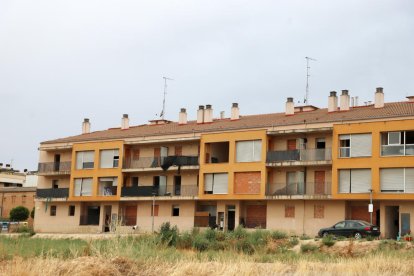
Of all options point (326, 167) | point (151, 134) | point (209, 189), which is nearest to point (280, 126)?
point (326, 167)

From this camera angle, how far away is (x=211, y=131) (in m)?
61.6

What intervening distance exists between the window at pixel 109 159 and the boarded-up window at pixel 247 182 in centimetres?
1465

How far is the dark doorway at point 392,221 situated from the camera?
2028 inches

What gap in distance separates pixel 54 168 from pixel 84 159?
513 centimetres

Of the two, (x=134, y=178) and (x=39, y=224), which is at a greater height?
(x=134, y=178)

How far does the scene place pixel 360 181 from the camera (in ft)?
171

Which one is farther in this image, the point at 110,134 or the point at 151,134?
the point at 110,134

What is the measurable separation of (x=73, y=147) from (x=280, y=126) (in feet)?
80.9

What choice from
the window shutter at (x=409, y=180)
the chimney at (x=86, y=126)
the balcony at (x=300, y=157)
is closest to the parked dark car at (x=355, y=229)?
the window shutter at (x=409, y=180)

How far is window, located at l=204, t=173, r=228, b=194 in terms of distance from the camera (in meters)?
59.8

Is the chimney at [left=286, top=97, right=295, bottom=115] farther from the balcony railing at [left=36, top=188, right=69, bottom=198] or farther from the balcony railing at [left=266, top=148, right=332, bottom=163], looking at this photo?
the balcony railing at [left=36, top=188, right=69, bottom=198]

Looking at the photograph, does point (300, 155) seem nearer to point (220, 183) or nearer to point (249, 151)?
point (249, 151)

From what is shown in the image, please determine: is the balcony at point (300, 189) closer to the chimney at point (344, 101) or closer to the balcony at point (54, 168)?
the chimney at point (344, 101)

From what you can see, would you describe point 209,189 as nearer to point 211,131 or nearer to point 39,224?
point 211,131
